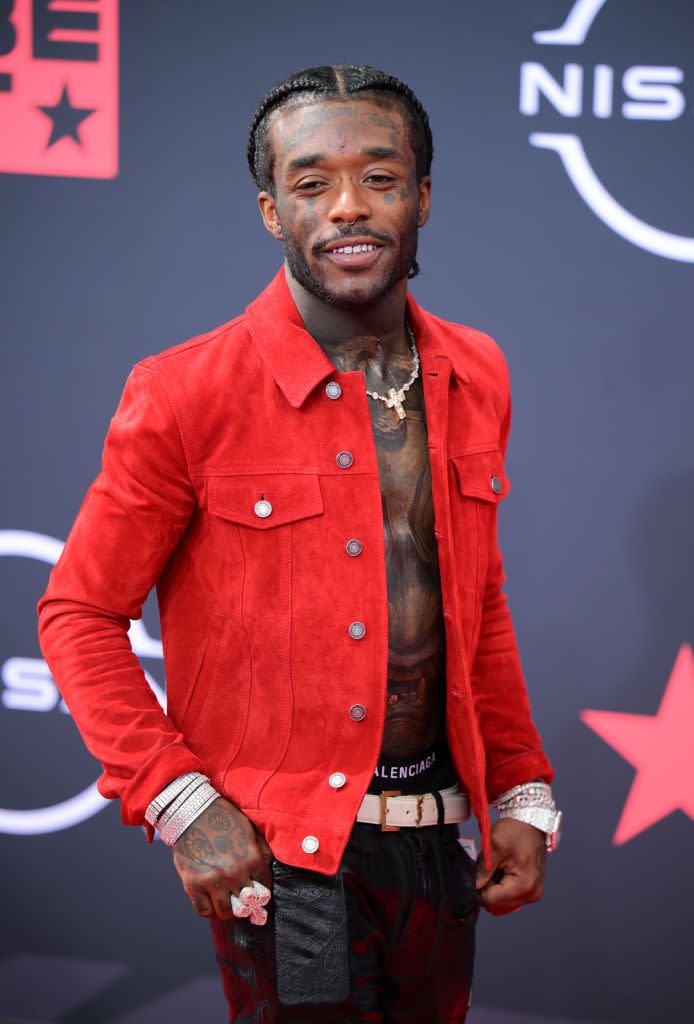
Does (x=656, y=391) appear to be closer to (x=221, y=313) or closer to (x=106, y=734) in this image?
(x=221, y=313)

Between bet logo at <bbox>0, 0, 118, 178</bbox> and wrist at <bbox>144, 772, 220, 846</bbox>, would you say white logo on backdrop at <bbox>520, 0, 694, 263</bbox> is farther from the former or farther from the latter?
wrist at <bbox>144, 772, 220, 846</bbox>

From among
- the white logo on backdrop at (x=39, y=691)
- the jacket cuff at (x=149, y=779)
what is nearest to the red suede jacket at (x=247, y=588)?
the jacket cuff at (x=149, y=779)

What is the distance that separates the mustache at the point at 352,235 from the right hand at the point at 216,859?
756 mm

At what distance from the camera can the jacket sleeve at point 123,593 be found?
1533mm

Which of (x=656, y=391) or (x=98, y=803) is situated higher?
(x=656, y=391)

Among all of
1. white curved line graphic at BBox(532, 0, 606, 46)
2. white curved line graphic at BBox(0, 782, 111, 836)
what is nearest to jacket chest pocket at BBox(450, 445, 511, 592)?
white curved line graphic at BBox(532, 0, 606, 46)

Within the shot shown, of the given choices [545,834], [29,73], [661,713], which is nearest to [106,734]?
[545,834]

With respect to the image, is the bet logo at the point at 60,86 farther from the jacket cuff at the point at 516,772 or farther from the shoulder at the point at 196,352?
the jacket cuff at the point at 516,772

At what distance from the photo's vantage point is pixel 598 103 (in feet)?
8.26

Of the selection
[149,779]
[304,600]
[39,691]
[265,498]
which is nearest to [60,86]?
[39,691]

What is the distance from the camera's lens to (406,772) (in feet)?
5.57

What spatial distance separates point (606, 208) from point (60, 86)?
4.10 ft

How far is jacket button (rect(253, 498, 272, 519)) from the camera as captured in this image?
159 centimetres

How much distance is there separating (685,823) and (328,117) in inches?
73.8
